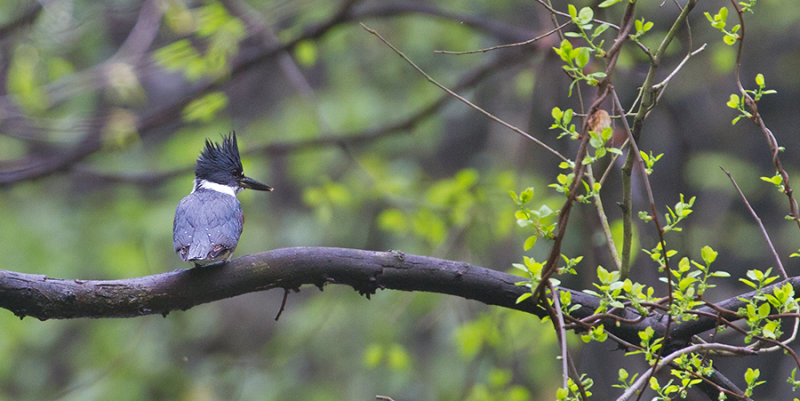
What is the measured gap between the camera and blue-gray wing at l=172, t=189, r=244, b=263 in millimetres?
2447

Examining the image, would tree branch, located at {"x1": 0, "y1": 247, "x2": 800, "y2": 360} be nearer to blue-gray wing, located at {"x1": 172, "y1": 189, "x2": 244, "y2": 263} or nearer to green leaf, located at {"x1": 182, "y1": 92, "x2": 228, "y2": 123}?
blue-gray wing, located at {"x1": 172, "y1": 189, "x2": 244, "y2": 263}

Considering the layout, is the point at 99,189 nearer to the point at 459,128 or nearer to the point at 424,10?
the point at 459,128

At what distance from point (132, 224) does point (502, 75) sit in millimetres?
2771

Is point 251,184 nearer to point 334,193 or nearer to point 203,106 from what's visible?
point 334,193

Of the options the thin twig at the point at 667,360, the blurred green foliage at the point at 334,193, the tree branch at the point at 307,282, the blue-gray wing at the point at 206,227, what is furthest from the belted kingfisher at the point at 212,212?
the thin twig at the point at 667,360

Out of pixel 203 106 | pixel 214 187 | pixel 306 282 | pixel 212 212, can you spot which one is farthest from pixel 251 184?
pixel 306 282

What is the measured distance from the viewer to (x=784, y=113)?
5.42m

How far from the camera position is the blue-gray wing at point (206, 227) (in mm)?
2447

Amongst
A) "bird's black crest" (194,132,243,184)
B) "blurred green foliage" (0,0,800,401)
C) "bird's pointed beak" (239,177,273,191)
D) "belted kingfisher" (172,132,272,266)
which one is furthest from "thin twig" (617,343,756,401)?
"bird's black crest" (194,132,243,184)

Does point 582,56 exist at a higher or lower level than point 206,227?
higher

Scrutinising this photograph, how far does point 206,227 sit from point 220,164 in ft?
2.83

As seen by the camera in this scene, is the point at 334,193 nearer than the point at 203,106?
Yes

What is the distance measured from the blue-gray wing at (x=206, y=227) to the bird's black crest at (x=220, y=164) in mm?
402

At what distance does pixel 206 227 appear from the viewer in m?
2.61
